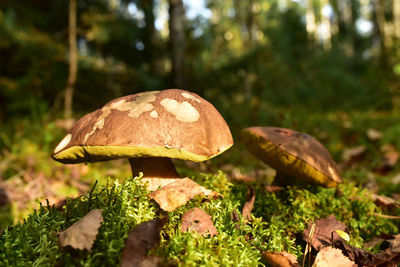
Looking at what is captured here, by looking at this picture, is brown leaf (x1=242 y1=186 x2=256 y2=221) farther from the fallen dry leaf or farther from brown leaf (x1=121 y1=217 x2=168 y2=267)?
the fallen dry leaf

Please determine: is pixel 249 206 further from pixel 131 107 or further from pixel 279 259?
pixel 131 107

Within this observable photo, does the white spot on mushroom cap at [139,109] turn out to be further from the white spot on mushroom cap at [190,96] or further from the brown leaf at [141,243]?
the brown leaf at [141,243]

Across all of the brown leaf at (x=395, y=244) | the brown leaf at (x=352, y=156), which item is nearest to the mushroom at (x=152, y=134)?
the brown leaf at (x=395, y=244)

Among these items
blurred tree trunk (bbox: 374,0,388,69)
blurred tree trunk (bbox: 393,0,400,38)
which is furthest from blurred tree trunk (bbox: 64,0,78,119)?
blurred tree trunk (bbox: 393,0,400,38)

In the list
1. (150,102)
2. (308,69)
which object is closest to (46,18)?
(150,102)

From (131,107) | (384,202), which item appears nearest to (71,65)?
(131,107)

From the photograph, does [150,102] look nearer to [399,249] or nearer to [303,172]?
[303,172]
